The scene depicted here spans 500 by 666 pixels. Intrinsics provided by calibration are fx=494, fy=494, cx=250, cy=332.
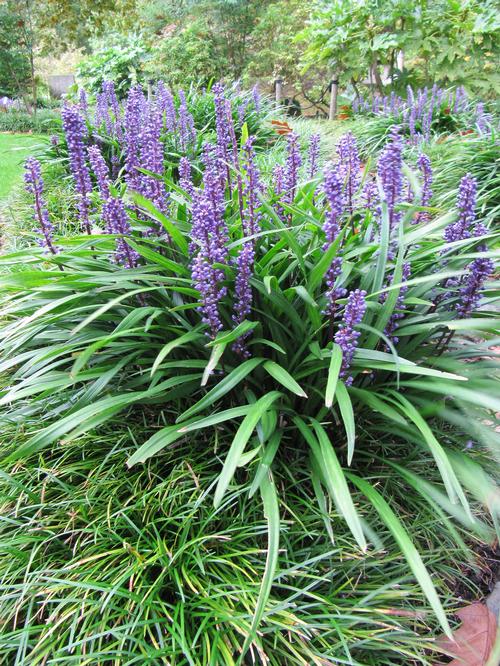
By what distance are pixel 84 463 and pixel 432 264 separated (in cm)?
161

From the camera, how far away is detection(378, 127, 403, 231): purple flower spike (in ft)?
5.82

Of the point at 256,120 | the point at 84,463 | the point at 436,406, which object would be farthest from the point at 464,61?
the point at 84,463

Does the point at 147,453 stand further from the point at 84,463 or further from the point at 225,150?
the point at 225,150

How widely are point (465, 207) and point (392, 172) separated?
30cm

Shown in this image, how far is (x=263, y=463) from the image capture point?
5.04 ft

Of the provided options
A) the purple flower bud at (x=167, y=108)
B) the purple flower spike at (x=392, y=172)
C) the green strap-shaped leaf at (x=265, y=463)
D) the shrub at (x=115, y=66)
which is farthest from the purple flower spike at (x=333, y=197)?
the shrub at (x=115, y=66)

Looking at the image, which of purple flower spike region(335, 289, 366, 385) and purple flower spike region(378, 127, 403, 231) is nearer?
purple flower spike region(335, 289, 366, 385)

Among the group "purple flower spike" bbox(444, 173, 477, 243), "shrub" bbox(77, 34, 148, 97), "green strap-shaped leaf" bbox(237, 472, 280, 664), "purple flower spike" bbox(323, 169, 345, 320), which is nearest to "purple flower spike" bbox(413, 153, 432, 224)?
"purple flower spike" bbox(444, 173, 477, 243)

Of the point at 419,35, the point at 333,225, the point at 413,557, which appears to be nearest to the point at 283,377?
the point at 333,225

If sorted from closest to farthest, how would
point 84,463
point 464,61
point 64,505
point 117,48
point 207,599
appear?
point 207,599 < point 64,505 < point 84,463 < point 464,61 < point 117,48

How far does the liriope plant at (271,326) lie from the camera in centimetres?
160

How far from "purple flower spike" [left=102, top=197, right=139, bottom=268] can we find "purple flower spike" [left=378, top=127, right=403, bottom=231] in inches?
39.1

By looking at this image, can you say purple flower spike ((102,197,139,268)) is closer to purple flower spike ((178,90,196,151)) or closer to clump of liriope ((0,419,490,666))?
clump of liriope ((0,419,490,666))

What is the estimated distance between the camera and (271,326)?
1931 millimetres
